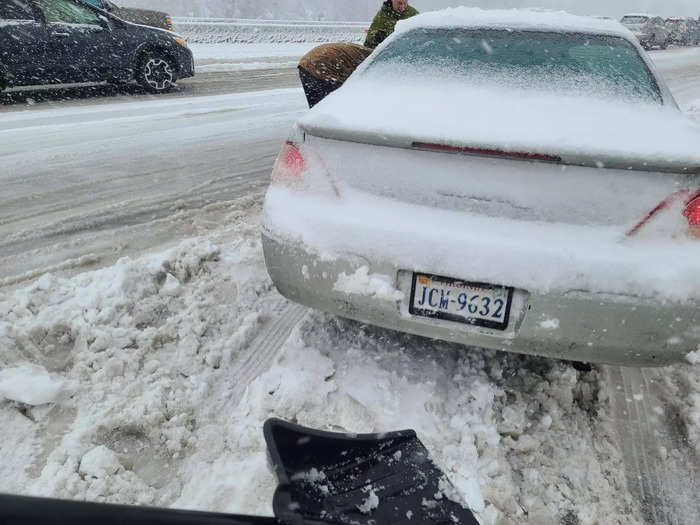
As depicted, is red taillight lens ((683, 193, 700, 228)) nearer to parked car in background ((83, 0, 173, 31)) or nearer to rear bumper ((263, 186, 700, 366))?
rear bumper ((263, 186, 700, 366))

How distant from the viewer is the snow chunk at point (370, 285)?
1989 millimetres

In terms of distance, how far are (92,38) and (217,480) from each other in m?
8.90

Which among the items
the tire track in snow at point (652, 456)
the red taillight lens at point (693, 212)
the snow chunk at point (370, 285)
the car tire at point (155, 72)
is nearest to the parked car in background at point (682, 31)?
the car tire at point (155, 72)

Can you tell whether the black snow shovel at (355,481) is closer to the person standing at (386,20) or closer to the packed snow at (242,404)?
the packed snow at (242,404)

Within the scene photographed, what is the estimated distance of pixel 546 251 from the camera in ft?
6.07

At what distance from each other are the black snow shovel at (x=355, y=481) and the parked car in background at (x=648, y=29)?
30.9m

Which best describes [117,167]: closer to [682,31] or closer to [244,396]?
[244,396]

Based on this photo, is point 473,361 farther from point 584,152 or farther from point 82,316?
point 82,316

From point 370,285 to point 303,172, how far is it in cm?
58

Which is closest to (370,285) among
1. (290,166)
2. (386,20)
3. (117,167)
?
Result: (290,166)

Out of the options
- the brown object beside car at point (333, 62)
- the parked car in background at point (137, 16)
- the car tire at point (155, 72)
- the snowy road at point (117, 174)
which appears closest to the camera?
the snowy road at point (117, 174)

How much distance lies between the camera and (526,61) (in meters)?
2.74

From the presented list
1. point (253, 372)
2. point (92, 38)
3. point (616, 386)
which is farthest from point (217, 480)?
point (92, 38)

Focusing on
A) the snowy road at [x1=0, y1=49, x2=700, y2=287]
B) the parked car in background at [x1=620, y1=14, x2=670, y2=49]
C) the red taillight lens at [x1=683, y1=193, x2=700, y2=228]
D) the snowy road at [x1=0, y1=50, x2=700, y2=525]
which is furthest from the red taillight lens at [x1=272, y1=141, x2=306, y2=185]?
the parked car in background at [x1=620, y1=14, x2=670, y2=49]
